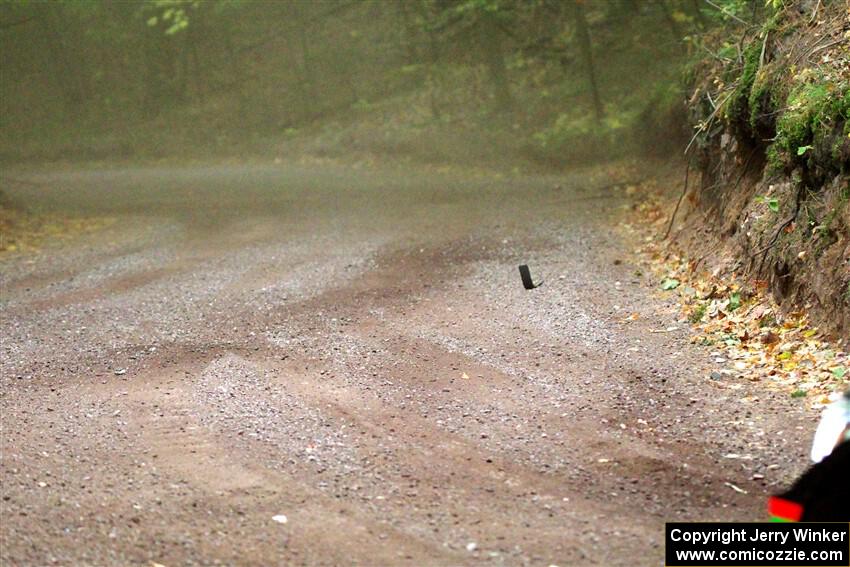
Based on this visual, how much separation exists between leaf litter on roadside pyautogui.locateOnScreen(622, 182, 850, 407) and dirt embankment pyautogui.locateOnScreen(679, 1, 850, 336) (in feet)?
0.53

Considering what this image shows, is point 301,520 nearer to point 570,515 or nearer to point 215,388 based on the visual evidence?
point 570,515

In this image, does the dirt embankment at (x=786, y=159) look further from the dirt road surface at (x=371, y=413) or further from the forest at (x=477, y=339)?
the dirt road surface at (x=371, y=413)

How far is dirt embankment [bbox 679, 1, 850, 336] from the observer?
26.8 feet

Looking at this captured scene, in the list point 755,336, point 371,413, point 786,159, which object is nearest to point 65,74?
point 786,159

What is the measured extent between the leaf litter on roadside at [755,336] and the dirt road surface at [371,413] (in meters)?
0.21

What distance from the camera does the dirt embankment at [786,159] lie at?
818 cm

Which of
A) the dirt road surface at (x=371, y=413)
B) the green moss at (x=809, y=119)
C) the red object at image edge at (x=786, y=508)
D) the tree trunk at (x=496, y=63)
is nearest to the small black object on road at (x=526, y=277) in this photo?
the dirt road surface at (x=371, y=413)

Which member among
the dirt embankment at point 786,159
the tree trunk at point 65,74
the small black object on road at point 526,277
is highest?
the tree trunk at point 65,74

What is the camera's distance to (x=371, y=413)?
705cm

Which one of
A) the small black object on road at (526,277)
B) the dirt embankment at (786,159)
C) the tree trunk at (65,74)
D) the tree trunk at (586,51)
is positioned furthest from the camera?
the tree trunk at (65,74)

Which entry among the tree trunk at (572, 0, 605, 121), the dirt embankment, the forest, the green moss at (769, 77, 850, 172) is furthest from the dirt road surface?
the tree trunk at (572, 0, 605, 121)

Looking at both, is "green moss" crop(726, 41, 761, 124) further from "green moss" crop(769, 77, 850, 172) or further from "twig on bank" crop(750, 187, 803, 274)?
"twig on bank" crop(750, 187, 803, 274)

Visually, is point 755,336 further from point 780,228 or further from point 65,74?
point 65,74

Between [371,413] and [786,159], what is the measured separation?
202 inches
